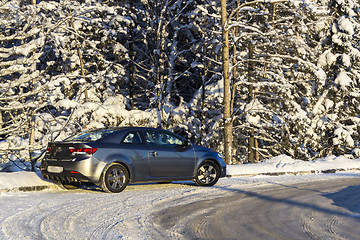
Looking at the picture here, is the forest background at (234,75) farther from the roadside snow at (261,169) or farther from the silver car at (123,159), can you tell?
the silver car at (123,159)

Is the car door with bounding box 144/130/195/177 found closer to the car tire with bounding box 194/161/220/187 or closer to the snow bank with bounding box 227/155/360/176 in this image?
the car tire with bounding box 194/161/220/187

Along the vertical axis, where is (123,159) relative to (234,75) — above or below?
below

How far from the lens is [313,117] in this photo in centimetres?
2994

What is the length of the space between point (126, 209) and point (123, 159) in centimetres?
234

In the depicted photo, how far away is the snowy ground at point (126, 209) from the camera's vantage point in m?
6.25

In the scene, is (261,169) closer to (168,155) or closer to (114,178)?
(168,155)

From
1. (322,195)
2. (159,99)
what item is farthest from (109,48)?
(322,195)

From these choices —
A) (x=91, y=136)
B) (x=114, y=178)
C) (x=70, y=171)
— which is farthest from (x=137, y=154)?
(x=70, y=171)

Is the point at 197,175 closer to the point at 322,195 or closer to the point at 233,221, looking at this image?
the point at 322,195

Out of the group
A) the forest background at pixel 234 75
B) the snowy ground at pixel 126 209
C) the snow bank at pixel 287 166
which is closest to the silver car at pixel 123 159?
the snowy ground at pixel 126 209

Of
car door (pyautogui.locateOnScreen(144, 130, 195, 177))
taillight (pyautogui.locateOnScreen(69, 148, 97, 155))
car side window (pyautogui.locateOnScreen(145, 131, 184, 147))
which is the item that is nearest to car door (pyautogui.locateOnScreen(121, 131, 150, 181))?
car door (pyautogui.locateOnScreen(144, 130, 195, 177))

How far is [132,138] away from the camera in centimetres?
1064

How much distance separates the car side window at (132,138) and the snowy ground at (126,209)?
3.75 feet

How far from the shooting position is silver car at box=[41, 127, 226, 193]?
9.77 metres
